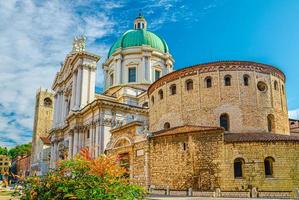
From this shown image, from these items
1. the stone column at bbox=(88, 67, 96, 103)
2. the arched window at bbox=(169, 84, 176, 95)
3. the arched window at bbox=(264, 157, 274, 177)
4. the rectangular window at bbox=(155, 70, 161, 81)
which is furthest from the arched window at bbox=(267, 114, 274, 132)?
the rectangular window at bbox=(155, 70, 161, 81)

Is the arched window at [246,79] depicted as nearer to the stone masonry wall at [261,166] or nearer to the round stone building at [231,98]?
the round stone building at [231,98]

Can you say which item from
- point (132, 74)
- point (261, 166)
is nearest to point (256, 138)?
point (261, 166)

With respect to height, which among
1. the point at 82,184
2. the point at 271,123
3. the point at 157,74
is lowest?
the point at 82,184

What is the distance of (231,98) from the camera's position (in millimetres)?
26375

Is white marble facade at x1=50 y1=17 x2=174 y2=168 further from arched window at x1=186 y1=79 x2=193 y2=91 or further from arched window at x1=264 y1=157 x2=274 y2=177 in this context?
arched window at x1=264 y1=157 x2=274 y2=177

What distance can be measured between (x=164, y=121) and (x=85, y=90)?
1859 centimetres

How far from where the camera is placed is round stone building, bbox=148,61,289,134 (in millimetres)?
26016

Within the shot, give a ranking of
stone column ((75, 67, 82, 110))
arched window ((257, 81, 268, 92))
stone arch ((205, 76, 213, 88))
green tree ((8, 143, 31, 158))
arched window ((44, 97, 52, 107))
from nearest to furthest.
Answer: arched window ((257, 81, 268, 92)), stone arch ((205, 76, 213, 88)), stone column ((75, 67, 82, 110)), arched window ((44, 97, 52, 107)), green tree ((8, 143, 31, 158))

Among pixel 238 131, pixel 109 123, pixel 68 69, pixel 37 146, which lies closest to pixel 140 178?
pixel 238 131

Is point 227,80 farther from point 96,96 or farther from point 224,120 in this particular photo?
point 96,96

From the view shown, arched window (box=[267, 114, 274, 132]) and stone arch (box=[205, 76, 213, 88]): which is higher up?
stone arch (box=[205, 76, 213, 88])

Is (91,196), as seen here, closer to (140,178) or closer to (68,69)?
(140,178)

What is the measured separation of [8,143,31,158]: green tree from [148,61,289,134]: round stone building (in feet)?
288

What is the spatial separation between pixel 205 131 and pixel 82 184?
15.5 metres
